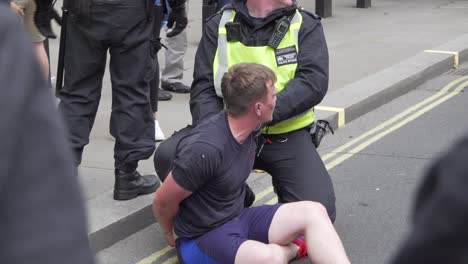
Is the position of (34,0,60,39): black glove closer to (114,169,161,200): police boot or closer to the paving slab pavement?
(114,169,161,200): police boot

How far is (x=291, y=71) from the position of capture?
4855 millimetres

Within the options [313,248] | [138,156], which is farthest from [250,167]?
[138,156]

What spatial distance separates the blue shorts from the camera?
163 inches

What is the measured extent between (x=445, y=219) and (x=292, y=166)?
12.4 feet

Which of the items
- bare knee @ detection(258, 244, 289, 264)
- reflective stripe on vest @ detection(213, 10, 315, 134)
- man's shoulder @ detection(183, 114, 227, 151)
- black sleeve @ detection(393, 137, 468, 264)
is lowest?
bare knee @ detection(258, 244, 289, 264)

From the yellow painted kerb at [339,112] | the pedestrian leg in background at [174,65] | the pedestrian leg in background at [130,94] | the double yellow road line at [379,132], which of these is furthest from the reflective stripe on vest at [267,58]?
the pedestrian leg in background at [174,65]

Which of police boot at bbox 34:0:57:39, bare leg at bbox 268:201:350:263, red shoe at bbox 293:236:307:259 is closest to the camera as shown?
bare leg at bbox 268:201:350:263

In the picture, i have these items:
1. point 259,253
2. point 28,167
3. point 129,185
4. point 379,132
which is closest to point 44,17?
point 129,185

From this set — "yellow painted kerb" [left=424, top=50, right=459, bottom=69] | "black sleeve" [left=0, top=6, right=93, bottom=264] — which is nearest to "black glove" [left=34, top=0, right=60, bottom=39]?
"black sleeve" [left=0, top=6, right=93, bottom=264]

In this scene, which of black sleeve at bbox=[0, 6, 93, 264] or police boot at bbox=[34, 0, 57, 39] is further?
police boot at bbox=[34, 0, 57, 39]

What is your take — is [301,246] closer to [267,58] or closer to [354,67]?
[267,58]

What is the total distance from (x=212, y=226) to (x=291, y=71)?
3.45 feet

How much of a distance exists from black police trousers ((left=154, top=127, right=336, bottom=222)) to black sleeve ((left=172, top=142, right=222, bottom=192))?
1.84ft

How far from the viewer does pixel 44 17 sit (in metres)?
4.73
